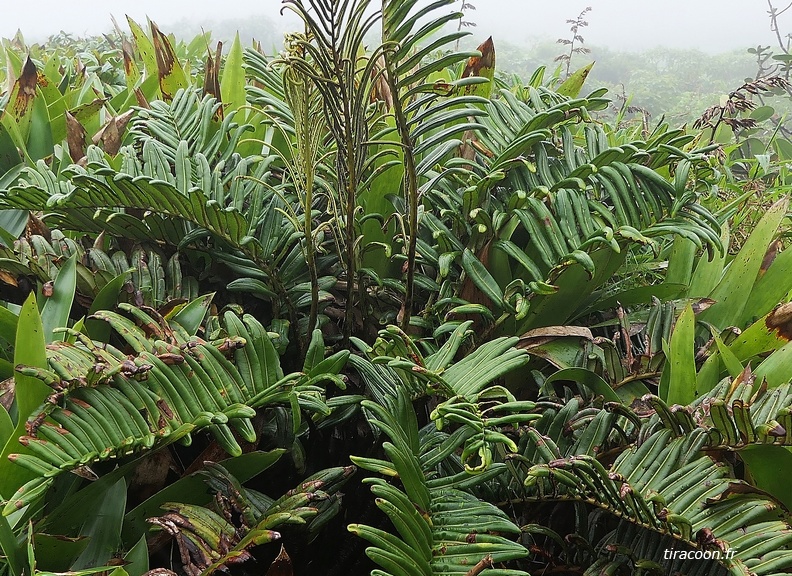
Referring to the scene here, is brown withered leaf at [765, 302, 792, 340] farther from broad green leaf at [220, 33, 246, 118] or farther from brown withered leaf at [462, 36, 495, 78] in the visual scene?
broad green leaf at [220, 33, 246, 118]

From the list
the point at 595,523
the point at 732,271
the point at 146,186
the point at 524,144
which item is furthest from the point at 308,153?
the point at 732,271

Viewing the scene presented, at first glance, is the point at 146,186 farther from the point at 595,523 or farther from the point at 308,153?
the point at 595,523

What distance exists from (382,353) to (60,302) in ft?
1.49

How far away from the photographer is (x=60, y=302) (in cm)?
88

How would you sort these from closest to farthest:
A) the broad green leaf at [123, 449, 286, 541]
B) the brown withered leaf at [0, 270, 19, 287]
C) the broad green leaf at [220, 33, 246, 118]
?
the broad green leaf at [123, 449, 286, 541]
the brown withered leaf at [0, 270, 19, 287]
the broad green leaf at [220, 33, 246, 118]

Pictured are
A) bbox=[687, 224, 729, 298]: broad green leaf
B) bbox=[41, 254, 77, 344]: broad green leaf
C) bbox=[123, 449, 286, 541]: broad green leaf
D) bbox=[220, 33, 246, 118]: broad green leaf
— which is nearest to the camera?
bbox=[123, 449, 286, 541]: broad green leaf

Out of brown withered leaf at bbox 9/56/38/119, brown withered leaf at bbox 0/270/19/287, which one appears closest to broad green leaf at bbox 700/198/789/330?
brown withered leaf at bbox 0/270/19/287

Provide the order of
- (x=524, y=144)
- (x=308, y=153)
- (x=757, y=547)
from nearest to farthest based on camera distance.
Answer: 1. (x=757, y=547)
2. (x=308, y=153)
3. (x=524, y=144)

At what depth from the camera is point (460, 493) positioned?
728 millimetres

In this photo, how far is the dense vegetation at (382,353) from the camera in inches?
25.9

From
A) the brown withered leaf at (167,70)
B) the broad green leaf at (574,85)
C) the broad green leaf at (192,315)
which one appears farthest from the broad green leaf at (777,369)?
the brown withered leaf at (167,70)

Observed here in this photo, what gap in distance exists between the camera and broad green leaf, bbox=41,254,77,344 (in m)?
0.85

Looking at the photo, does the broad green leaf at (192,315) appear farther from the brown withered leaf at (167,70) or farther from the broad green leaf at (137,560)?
the brown withered leaf at (167,70)

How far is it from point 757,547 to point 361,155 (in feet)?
2.04
